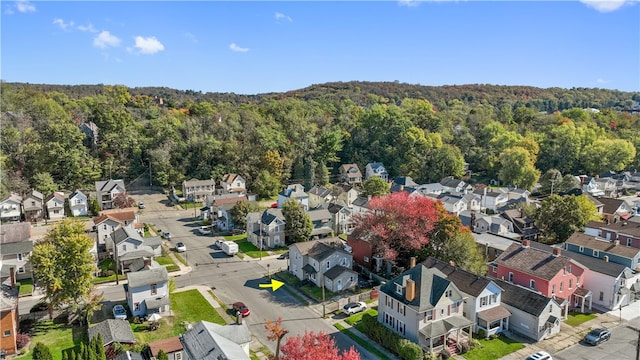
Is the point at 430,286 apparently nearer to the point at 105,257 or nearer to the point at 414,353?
the point at 414,353

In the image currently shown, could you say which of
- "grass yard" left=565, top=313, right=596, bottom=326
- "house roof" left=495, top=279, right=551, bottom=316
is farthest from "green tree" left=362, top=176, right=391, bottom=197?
"grass yard" left=565, top=313, right=596, bottom=326

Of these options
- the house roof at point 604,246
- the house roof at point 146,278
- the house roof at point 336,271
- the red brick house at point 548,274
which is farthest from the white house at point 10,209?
the house roof at point 604,246

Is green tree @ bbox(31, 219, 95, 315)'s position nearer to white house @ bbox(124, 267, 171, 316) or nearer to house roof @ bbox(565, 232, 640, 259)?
white house @ bbox(124, 267, 171, 316)

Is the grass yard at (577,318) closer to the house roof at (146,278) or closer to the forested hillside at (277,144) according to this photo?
the house roof at (146,278)

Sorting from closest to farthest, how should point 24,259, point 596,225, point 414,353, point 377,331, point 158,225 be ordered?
point 414,353 → point 377,331 → point 24,259 → point 596,225 → point 158,225

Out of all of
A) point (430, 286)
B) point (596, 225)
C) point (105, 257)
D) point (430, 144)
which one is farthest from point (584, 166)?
point (105, 257)

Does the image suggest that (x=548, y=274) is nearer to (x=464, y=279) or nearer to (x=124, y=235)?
(x=464, y=279)
